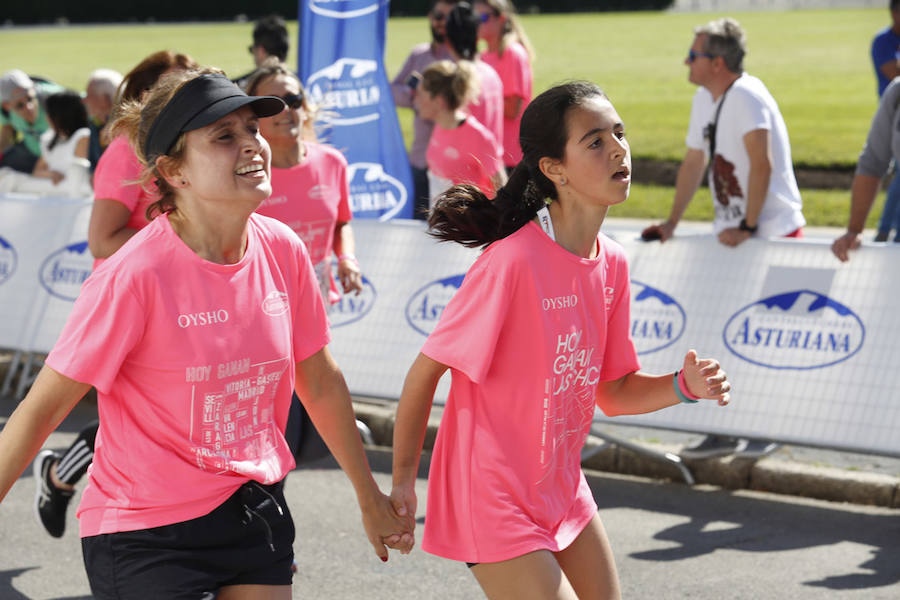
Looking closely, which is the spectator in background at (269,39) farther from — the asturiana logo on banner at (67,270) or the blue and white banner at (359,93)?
the asturiana logo on banner at (67,270)

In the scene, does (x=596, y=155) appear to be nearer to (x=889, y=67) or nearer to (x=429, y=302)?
(x=429, y=302)

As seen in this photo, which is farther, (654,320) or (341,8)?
(341,8)

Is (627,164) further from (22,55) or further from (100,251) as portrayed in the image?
(22,55)

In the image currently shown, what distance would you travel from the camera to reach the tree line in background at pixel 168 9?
62.8m

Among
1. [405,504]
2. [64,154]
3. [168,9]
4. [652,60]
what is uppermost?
[405,504]

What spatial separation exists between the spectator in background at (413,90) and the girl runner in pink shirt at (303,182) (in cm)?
422

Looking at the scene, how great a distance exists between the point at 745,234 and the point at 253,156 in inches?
161

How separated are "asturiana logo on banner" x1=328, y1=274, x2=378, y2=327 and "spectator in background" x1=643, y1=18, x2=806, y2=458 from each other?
1659 millimetres

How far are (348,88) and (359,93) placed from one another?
0.09m

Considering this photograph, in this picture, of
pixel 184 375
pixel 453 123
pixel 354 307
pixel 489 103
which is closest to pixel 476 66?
pixel 489 103

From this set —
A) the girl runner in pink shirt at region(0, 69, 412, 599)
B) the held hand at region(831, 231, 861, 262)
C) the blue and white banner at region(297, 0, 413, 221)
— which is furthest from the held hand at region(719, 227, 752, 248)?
the girl runner in pink shirt at region(0, 69, 412, 599)

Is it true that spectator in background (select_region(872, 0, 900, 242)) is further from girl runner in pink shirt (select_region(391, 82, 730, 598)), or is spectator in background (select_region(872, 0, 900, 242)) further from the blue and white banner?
girl runner in pink shirt (select_region(391, 82, 730, 598))

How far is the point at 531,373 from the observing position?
3.08m

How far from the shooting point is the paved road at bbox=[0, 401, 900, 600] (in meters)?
4.94
